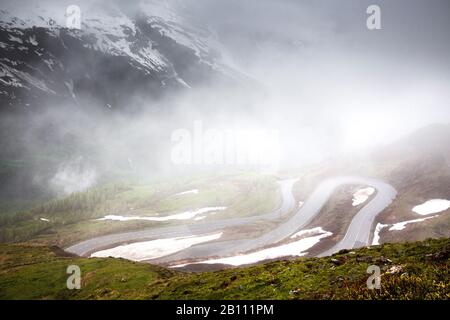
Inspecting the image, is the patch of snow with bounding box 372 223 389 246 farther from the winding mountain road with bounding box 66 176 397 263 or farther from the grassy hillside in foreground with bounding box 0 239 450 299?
the grassy hillside in foreground with bounding box 0 239 450 299

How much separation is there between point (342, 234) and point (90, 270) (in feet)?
350

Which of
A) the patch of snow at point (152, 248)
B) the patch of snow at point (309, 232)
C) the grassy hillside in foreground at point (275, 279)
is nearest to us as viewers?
the grassy hillside in foreground at point (275, 279)

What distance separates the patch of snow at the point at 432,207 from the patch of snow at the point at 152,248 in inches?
3826

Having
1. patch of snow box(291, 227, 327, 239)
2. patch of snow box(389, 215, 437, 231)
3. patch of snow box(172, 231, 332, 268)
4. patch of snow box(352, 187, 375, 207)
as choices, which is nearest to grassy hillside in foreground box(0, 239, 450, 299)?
patch of snow box(172, 231, 332, 268)

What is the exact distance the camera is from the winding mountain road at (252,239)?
12975cm

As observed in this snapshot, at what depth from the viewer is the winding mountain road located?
12975cm

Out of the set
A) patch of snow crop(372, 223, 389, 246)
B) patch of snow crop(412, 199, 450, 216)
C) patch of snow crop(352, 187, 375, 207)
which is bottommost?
patch of snow crop(372, 223, 389, 246)

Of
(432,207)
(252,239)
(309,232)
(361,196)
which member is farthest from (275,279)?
(361,196)

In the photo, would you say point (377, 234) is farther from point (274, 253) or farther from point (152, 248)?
point (152, 248)

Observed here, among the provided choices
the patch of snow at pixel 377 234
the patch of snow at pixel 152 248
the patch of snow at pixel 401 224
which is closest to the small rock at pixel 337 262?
the patch of snow at pixel 377 234

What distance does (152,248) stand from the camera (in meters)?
138

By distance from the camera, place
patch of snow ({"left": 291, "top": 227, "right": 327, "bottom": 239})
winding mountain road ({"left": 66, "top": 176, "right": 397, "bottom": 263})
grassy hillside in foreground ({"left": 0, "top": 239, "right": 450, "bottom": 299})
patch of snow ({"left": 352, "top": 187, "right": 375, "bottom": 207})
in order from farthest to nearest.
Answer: patch of snow ({"left": 352, "top": 187, "right": 375, "bottom": 207})
patch of snow ({"left": 291, "top": 227, "right": 327, "bottom": 239})
winding mountain road ({"left": 66, "top": 176, "right": 397, "bottom": 263})
grassy hillside in foreground ({"left": 0, "top": 239, "right": 450, "bottom": 299})

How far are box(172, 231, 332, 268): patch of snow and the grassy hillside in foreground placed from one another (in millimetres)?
47129

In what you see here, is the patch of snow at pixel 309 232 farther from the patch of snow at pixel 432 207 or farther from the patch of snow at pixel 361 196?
the patch of snow at pixel 432 207
